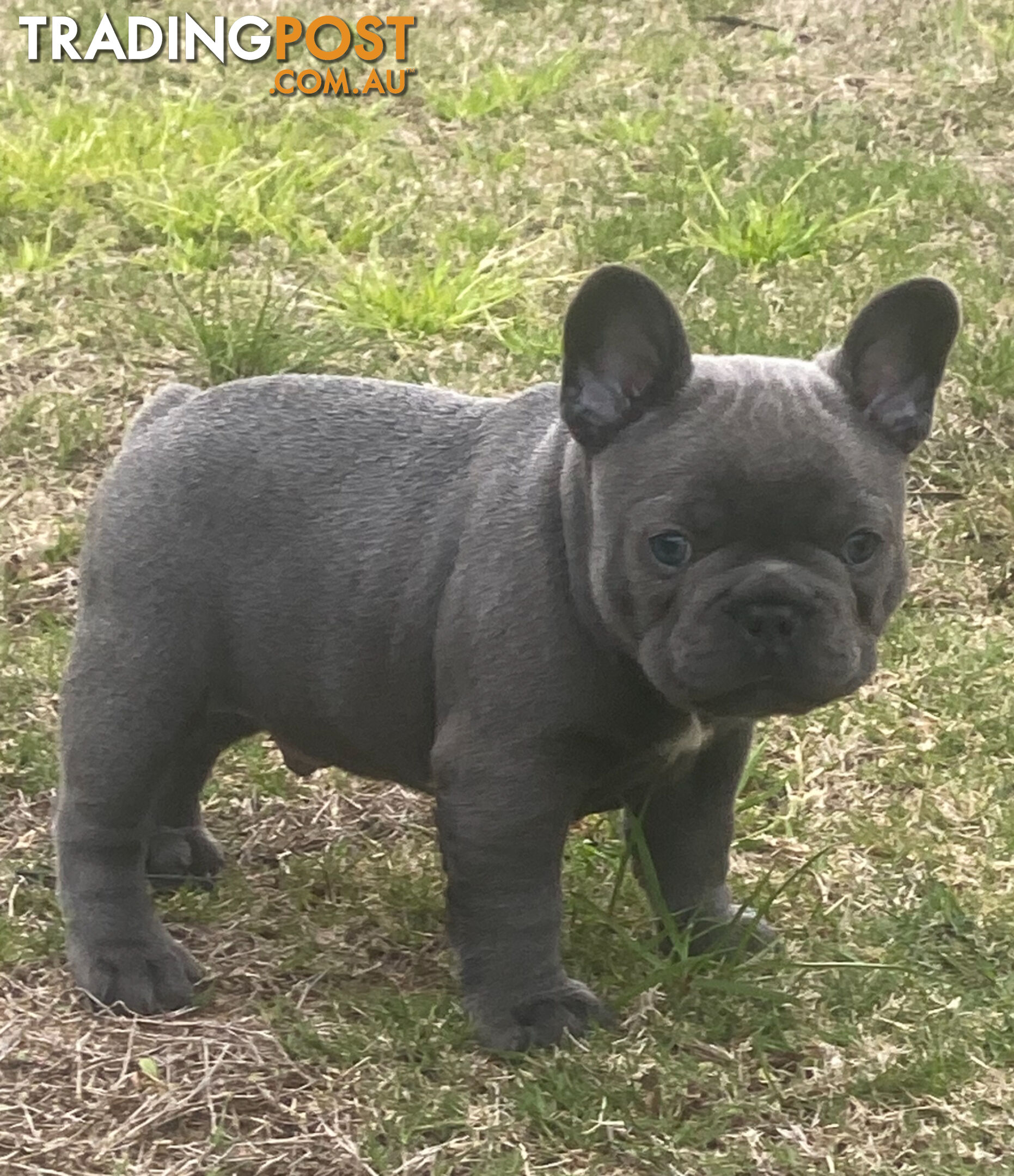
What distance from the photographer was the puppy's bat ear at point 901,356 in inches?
117

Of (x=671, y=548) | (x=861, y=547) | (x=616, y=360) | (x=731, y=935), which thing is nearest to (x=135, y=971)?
(x=731, y=935)

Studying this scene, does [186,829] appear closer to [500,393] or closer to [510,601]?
[510,601]

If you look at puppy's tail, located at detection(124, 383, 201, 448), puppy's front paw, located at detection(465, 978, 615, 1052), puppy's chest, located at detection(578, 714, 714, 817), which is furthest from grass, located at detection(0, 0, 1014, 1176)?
puppy's tail, located at detection(124, 383, 201, 448)

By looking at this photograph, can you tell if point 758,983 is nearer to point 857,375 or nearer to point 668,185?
point 857,375

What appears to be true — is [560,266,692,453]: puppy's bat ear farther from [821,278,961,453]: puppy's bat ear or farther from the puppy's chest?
the puppy's chest

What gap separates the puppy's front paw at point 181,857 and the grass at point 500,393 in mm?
66

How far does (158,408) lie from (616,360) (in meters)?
1.04

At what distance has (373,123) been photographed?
7.36 meters

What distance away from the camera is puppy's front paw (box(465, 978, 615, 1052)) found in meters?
3.16

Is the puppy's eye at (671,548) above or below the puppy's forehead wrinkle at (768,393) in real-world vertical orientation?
below

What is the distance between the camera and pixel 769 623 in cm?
275

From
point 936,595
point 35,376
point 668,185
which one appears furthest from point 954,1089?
point 668,185

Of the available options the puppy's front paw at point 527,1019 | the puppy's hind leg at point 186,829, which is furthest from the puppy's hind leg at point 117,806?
the puppy's front paw at point 527,1019

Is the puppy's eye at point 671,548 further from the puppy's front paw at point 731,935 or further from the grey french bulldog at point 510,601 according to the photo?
the puppy's front paw at point 731,935
